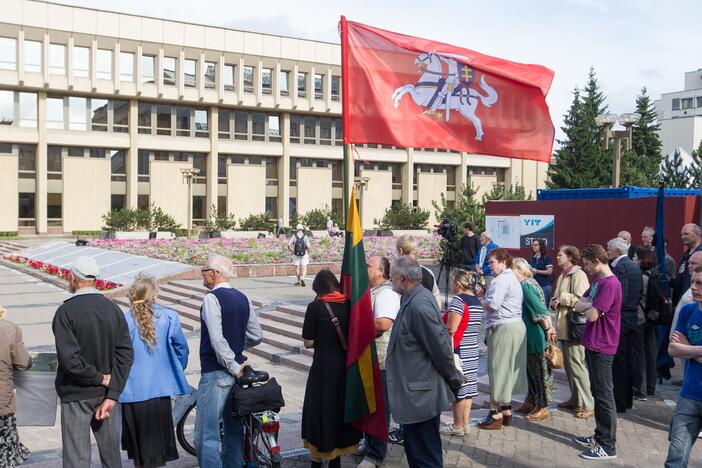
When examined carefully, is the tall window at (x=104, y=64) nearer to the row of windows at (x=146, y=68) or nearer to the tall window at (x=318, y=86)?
the row of windows at (x=146, y=68)

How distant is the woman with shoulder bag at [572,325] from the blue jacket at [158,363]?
157 inches

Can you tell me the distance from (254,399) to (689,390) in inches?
124

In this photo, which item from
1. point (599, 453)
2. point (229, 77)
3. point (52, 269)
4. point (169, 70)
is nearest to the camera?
point (599, 453)

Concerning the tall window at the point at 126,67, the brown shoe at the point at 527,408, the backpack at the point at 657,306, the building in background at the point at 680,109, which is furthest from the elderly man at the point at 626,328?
the building in background at the point at 680,109

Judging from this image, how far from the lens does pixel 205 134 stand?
183 feet

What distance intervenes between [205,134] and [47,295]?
36.9 meters

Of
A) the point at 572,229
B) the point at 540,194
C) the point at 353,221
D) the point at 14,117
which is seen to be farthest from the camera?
the point at 14,117

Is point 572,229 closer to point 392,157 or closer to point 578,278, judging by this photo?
point 578,278

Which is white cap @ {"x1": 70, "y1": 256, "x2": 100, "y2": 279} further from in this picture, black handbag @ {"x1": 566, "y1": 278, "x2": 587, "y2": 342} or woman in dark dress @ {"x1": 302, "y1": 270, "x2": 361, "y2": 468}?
black handbag @ {"x1": 566, "y1": 278, "x2": 587, "y2": 342}

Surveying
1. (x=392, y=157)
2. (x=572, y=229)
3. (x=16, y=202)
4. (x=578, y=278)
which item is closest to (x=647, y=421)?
(x=578, y=278)

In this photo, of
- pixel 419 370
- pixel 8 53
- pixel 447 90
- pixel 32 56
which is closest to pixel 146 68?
pixel 32 56

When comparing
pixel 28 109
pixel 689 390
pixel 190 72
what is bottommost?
pixel 689 390

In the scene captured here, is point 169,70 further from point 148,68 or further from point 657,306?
point 657,306

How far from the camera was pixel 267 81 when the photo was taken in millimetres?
57375
